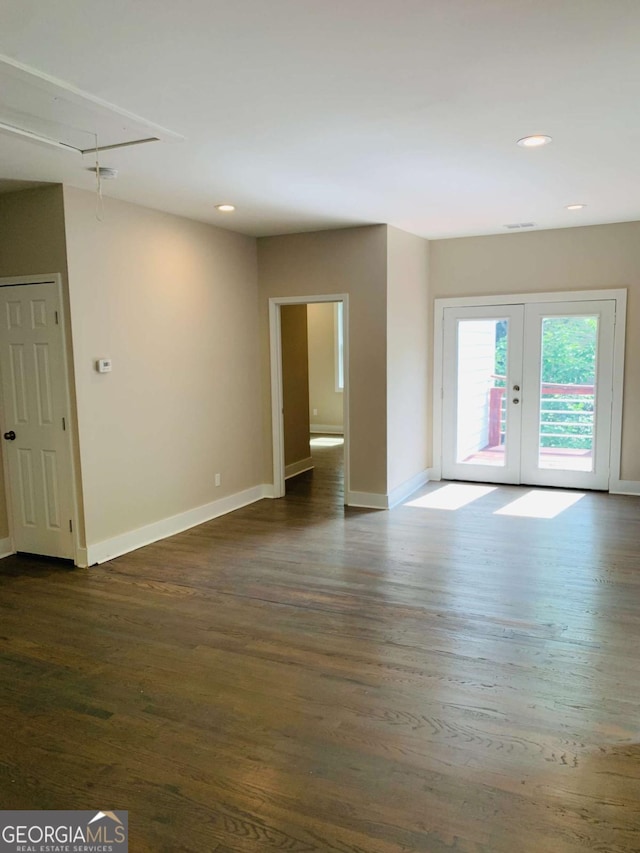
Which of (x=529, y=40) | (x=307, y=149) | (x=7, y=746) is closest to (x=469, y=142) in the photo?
(x=307, y=149)

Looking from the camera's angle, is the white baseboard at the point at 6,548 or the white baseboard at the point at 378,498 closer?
the white baseboard at the point at 6,548

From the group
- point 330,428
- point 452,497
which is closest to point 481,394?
point 452,497

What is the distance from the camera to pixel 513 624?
3.42 m

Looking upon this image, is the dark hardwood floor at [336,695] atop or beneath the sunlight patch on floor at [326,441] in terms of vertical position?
beneath

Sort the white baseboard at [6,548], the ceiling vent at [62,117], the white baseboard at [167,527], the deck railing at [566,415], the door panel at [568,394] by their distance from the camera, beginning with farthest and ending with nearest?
the deck railing at [566,415] → the door panel at [568,394] → the white baseboard at [6,548] → the white baseboard at [167,527] → the ceiling vent at [62,117]

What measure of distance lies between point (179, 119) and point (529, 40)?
1.60 metres

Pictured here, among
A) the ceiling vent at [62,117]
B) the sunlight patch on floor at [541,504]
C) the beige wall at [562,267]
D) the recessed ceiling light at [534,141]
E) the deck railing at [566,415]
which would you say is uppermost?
the recessed ceiling light at [534,141]

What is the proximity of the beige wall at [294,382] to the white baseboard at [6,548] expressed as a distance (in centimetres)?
328

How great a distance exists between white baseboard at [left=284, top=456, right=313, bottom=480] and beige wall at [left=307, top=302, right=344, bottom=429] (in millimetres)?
3084

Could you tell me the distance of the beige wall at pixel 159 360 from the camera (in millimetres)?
4379

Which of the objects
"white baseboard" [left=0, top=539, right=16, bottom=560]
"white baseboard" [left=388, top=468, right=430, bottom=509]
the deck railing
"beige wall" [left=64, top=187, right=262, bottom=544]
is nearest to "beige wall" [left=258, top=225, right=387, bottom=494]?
"white baseboard" [left=388, top=468, right=430, bottom=509]

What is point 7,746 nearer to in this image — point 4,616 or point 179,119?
point 4,616

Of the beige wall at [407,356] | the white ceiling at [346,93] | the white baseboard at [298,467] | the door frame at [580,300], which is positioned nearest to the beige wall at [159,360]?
the white ceiling at [346,93]

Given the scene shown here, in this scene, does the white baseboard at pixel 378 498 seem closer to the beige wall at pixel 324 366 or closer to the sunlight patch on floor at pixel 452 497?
the sunlight patch on floor at pixel 452 497
